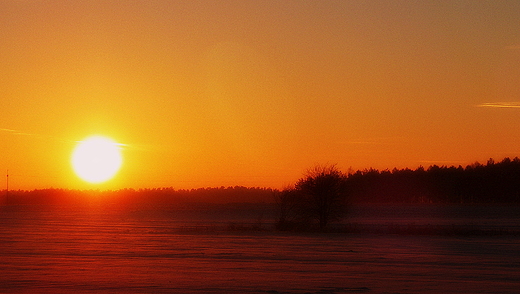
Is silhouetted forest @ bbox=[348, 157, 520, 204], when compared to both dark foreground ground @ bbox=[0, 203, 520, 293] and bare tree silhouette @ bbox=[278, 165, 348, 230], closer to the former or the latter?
bare tree silhouette @ bbox=[278, 165, 348, 230]

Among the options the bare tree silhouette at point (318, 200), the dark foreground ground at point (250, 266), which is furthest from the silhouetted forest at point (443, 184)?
the dark foreground ground at point (250, 266)

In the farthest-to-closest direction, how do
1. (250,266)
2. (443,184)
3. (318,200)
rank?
(443,184), (318,200), (250,266)

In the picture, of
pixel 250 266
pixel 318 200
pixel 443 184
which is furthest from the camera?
pixel 443 184

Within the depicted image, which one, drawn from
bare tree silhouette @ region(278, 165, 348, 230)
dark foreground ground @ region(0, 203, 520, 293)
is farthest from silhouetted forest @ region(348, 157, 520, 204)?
dark foreground ground @ region(0, 203, 520, 293)

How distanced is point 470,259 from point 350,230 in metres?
22.7

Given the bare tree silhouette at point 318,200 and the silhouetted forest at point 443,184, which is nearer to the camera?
the bare tree silhouette at point 318,200

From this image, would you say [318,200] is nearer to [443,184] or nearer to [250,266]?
[250,266]

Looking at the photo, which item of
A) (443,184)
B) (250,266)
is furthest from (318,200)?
(443,184)

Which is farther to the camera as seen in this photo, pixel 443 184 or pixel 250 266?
pixel 443 184

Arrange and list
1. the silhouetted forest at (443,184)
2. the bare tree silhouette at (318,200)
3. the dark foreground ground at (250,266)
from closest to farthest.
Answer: the dark foreground ground at (250,266)
the bare tree silhouette at (318,200)
the silhouetted forest at (443,184)

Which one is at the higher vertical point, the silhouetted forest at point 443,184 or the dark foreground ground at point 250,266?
the silhouetted forest at point 443,184

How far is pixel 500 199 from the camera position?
4439 inches

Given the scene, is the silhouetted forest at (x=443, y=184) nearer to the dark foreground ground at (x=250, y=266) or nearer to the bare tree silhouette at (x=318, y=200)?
the bare tree silhouette at (x=318, y=200)

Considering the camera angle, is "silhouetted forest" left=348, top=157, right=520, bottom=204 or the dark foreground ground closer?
the dark foreground ground
